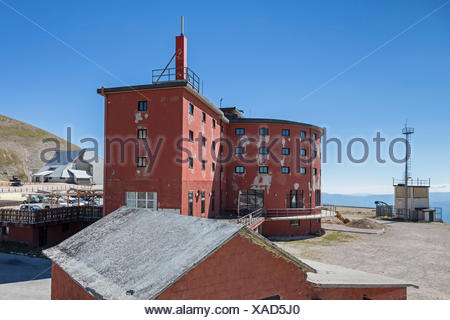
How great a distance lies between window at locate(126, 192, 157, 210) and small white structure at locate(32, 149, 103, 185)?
71.8m

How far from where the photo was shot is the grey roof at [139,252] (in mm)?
6750

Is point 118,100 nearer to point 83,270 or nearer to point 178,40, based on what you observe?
point 178,40

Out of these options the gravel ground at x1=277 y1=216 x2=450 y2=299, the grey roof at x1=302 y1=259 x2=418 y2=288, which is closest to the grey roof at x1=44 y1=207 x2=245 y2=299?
the grey roof at x1=302 y1=259 x2=418 y2=288

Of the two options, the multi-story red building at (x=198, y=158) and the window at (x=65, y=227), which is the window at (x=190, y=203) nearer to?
the multi-story red building at (x=198, y=158)

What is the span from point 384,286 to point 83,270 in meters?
9.89

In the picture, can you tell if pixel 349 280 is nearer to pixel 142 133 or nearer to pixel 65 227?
pixel 142 133

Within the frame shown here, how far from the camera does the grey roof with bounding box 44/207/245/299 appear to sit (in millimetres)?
6750

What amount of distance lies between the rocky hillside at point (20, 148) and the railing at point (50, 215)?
10774 centimetres

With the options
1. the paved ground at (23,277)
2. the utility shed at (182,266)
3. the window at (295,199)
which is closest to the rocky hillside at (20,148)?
the paved ground at (23,277)

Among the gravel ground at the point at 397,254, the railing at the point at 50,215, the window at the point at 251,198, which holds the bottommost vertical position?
the gravel ground at the point at 397,254

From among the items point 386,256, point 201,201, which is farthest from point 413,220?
point 201,201

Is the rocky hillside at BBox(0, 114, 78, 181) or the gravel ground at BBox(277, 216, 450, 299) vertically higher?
the rocky hillside at BBox(0, 114, 78, 181)

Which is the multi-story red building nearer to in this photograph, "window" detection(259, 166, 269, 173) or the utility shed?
"window" detection(259, 166, 269, 173)

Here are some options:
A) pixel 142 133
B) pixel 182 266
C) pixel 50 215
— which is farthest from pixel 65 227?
pixel 182 266
